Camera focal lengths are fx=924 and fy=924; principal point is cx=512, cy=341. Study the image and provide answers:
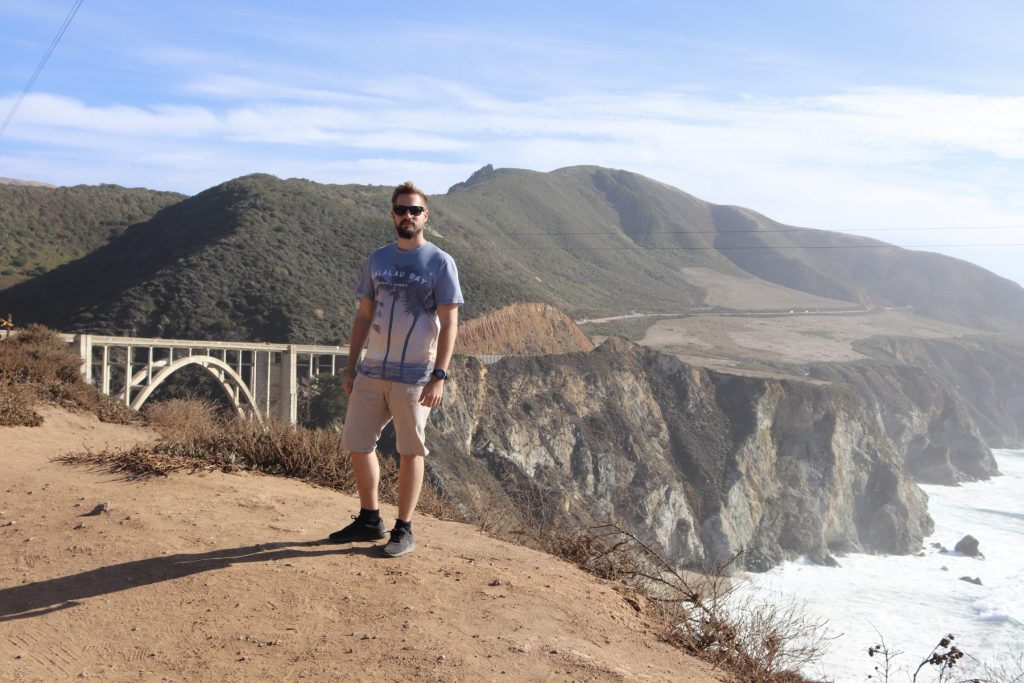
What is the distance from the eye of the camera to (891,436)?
76125 mm

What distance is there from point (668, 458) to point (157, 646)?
49719 millimetres

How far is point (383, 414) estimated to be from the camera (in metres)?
5.12

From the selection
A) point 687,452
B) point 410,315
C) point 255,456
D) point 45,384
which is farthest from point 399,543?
point 687,452

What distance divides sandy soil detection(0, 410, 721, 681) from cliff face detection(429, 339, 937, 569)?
30.6 m

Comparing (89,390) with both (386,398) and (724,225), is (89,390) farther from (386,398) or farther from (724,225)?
(724,225)

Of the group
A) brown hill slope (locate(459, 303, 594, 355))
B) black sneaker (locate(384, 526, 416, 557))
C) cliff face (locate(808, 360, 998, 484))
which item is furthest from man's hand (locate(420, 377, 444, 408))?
cliff face (locate(808, 360, 998, 484))

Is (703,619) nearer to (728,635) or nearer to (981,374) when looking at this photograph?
(728,635)

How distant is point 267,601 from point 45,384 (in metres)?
7.16

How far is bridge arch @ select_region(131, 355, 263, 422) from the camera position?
28.5 metres

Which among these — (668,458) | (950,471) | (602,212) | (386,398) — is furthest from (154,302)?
(602,212)

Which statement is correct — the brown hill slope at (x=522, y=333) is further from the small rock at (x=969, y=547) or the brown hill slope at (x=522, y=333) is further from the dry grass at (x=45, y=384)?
the dry grass at (x=45, y=384)

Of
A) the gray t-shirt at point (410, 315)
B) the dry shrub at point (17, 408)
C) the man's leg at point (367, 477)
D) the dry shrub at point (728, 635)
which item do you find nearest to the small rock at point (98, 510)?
the man's leg at point (367, 477)

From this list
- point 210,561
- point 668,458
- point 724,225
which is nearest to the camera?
point 210,561

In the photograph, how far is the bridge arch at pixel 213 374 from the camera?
28547 millimetres
